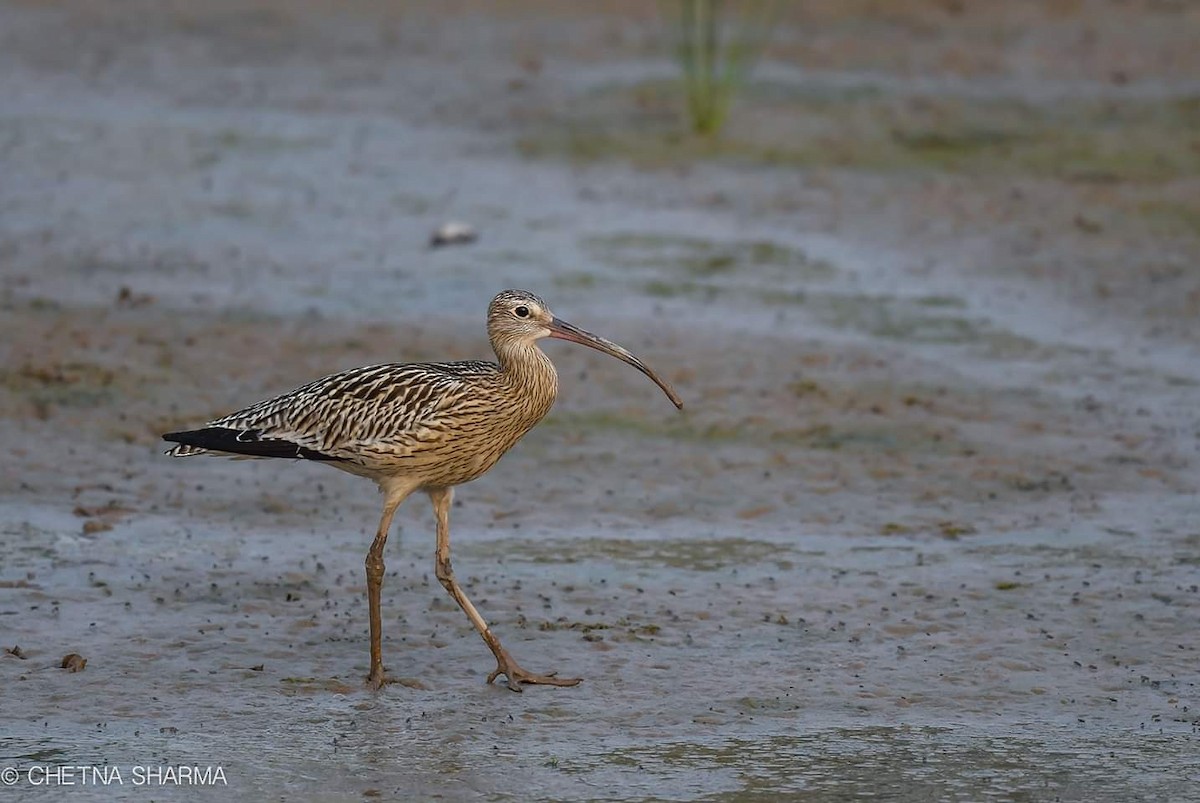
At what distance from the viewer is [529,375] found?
7.36 m

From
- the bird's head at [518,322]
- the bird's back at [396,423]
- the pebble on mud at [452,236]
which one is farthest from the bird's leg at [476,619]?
the pebble on mud at [452,236]

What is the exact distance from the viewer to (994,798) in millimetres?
6035

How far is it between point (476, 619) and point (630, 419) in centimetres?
318

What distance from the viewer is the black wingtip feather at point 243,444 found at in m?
7.21

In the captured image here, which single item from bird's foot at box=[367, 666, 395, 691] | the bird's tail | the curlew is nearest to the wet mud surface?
bird's foot at box=[367, 666, 395, 691]

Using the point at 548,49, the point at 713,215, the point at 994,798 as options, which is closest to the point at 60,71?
the point at 548,49

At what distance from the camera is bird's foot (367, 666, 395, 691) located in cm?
693

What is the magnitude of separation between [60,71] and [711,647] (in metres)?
12.2

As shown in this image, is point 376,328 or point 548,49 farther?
point 548,49

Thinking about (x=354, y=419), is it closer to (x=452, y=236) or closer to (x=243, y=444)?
(x=243, y=444)

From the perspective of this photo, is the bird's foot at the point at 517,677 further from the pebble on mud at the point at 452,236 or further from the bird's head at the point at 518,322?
the pebble on mud at the point at 452,236

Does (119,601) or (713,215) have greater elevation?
(713,215)

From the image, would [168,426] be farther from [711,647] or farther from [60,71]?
[60,71]

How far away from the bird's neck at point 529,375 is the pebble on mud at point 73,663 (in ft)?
5.86
